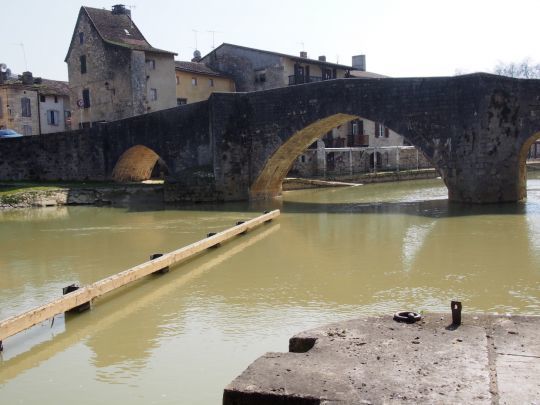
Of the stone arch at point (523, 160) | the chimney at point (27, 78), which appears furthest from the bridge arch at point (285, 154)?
the chimney at point (27, 78)

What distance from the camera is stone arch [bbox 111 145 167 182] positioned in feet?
88.4

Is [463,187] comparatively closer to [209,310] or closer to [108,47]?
[209,310]

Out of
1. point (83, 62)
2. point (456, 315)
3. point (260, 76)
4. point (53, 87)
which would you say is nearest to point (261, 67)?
point (260, 76)

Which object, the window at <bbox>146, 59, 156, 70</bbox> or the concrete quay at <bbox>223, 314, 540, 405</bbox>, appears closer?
the concrete quay at <bbox>223, 314, 540, 405</bbox>

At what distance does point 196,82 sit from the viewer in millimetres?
38438

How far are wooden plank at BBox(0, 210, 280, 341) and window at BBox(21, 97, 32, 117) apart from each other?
3172 centimetres

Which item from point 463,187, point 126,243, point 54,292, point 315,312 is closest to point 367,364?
point 315,312

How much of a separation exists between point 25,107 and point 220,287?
3478cm

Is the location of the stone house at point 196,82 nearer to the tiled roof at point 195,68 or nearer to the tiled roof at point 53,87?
the tiled roof at point 195,68

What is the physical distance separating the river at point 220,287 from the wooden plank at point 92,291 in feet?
0.66

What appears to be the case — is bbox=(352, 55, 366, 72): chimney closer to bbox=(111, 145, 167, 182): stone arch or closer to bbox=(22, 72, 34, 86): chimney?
bbox=(22, 72, 34, 86): chimney

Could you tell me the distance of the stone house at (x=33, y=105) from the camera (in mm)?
38156

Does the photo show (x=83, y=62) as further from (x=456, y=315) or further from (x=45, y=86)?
(x=456, y=315)

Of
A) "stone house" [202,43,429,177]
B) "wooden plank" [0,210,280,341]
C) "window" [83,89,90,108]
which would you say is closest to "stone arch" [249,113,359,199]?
"wooden plank" [0,210,280,341]
